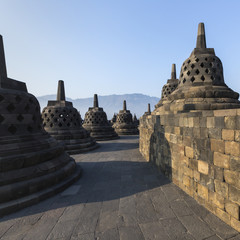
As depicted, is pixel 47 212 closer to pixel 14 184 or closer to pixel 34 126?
pixel 14 184

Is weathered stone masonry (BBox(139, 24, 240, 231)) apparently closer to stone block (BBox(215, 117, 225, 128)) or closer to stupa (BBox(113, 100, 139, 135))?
stone block (BBox(215, 117, 225, 128))

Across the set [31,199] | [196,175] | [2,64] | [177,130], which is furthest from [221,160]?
[2,64]

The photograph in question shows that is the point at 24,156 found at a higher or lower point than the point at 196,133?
lower

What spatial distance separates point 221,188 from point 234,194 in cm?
25

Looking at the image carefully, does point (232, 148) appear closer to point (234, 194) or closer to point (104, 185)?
point (234, 194)

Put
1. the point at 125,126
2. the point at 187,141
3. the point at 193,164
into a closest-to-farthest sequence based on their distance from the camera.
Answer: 1. the point at 193,164
2. the point at 187,141
3. the point at 125,126

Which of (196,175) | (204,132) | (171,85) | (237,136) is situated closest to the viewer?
(237,136)

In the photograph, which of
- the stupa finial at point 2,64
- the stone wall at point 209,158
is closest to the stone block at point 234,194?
the stone wall at point 209,158

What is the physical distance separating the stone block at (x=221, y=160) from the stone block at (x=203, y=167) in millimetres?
268

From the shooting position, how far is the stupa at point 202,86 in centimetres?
490

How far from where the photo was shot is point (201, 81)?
18.4 feet

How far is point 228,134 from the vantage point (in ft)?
9.09

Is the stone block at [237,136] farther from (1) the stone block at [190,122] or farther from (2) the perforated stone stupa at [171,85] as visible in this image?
(2) the perforated stone stupa at [171,85]

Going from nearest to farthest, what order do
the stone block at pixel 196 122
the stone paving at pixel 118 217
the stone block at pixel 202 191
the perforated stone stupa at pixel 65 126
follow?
the stone paving at pixel 118 217 < the stone block at pixel 202 191 < the stone block at pixel 196 122 < the perforated stone stupa at pixel 65 126
